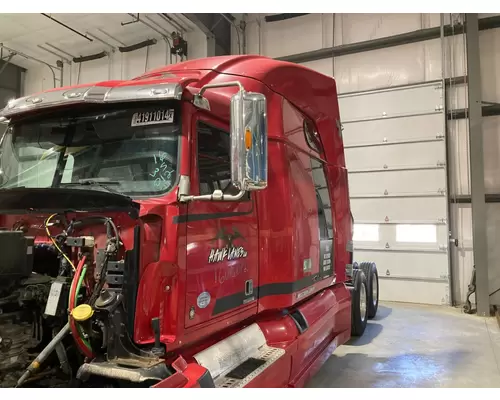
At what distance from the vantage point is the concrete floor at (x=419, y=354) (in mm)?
3945

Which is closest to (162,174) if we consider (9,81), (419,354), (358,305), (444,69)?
(419,354)

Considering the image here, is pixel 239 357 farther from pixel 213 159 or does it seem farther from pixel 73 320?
pixel 213 159

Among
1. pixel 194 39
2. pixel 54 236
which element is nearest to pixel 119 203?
pixel 54 236

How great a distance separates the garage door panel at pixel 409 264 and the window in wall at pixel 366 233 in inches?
9.6

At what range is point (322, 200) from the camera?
4.05m

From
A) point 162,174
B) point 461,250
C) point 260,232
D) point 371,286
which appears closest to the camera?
point 162,174

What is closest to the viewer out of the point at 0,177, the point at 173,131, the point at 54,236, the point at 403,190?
the point at 54,236

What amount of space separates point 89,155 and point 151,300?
39.7 inches

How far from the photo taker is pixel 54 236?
2.12 m

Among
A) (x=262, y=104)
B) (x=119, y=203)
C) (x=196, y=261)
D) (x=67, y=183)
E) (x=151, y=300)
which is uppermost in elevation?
(x=262, y=104)

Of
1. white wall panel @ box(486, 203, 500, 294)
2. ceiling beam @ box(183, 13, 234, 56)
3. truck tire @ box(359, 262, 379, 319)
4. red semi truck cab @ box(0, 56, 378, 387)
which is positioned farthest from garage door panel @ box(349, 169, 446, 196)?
red semi truck cab @ box(0, 56, 378, 387)

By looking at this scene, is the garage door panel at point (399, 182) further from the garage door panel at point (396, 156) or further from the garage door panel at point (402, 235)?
the garage door panel at point (402, 235)

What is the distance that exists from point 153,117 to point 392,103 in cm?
625

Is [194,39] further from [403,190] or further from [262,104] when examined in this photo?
[262,104]
